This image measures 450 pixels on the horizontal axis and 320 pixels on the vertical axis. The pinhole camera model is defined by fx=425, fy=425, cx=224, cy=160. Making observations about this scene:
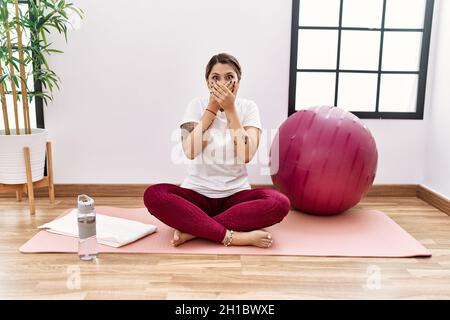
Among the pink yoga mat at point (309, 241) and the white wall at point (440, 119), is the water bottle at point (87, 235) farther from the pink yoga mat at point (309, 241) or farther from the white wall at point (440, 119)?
the white wall at point (440, 119)

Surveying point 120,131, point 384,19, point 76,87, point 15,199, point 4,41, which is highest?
point 384,19

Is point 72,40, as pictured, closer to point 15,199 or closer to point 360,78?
point 15,199

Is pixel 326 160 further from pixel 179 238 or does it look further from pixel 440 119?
pixel 440 119

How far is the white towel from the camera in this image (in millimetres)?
2074

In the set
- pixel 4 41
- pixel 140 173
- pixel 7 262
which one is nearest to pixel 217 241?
pixel 7 262

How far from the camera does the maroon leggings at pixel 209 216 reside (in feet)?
6.50

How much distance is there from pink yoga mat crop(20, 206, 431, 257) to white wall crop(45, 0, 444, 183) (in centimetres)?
62

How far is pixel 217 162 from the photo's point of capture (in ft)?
7.16

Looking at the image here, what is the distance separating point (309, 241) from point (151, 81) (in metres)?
1.54

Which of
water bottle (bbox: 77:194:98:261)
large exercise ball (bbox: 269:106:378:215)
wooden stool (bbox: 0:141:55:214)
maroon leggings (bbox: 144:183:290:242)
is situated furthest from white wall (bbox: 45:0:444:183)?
water bottle (bbox: 77:194:98:261)

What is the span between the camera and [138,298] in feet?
5.08

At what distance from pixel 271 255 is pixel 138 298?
2.23 ft

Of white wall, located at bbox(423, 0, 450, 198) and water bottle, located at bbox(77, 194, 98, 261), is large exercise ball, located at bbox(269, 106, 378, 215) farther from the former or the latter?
water bottle, located at bbox(77, 194, 98, 261)

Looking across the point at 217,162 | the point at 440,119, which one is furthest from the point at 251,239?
the point at 440,119
